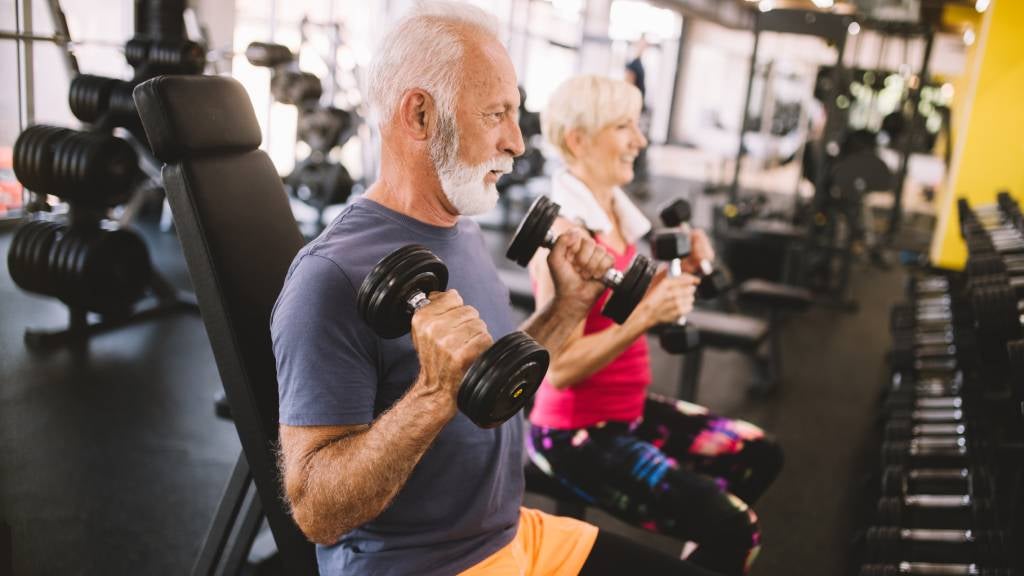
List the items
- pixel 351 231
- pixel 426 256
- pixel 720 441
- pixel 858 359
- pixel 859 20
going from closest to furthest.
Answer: pixel 426 256, pixel 351 231, pixel 720 441, pixel 858 359, pixel 859 20

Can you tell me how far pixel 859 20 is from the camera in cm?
504

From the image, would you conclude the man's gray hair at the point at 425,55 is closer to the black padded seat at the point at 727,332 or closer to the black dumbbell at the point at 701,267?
the black dumbbell at the point at 701,267

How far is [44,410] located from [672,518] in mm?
2180

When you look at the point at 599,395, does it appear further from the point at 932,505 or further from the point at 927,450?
the point at 927,450

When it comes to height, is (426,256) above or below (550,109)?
below

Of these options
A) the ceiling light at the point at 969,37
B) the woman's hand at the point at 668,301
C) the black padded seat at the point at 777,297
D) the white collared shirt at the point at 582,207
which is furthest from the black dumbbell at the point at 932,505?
the ceiling light at the point at 969,37

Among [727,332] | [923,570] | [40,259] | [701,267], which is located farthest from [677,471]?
[40,259]

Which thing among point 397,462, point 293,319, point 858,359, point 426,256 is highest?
point 426,256

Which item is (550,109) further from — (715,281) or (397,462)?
(397,462)

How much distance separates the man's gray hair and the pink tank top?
712 millimetres

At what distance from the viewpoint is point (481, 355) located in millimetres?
823

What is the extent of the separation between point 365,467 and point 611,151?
3.69 ft

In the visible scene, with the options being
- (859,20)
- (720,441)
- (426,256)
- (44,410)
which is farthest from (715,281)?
(859,20)

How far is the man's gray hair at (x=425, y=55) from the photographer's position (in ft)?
3.54
